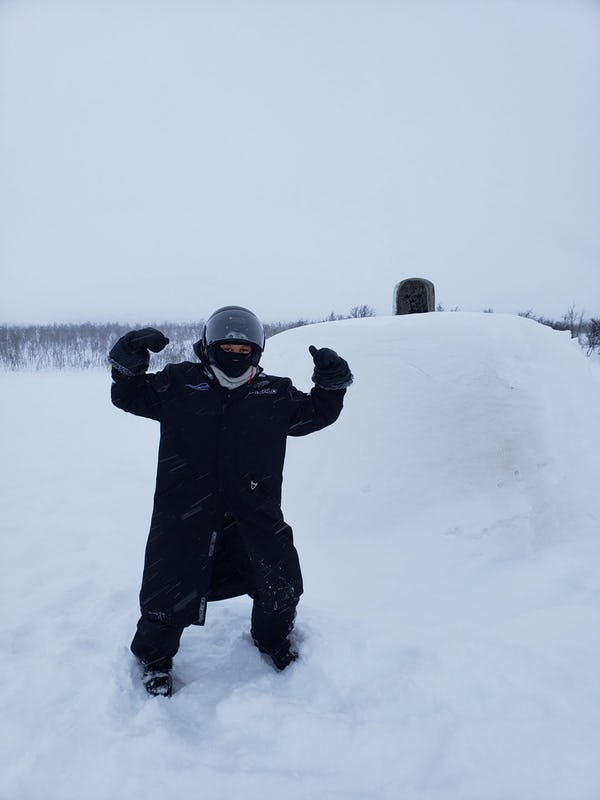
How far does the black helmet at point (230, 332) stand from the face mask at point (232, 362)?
12 mm

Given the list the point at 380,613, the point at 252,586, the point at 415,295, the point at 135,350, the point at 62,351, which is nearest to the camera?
the point at 135,350

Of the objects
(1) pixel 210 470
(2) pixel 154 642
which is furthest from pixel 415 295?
(2) pixel 154 642

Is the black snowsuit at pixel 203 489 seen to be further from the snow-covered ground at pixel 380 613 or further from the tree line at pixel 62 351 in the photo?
the tree line at pixel 62 351

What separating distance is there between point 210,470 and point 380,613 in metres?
1.33

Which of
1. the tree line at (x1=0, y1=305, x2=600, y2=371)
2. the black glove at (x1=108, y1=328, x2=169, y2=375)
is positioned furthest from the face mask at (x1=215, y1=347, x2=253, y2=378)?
the tree line at (x1=0, y1=305, x2=600, y2=371)

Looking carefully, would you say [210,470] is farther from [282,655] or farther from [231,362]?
[282,655]

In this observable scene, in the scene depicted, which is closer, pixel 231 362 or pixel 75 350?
pixel 231 362

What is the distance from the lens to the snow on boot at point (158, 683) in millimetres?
1706

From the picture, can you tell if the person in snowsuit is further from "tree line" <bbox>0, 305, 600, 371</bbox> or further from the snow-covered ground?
"tree line" <bbox>0, 305, 600, 371</bbox>

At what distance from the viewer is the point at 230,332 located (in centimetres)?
172

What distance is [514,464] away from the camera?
294 centimetres

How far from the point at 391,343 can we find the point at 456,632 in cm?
198

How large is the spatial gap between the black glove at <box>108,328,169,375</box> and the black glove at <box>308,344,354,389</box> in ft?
1.85

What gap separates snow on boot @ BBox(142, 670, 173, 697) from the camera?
1706 millimetres
